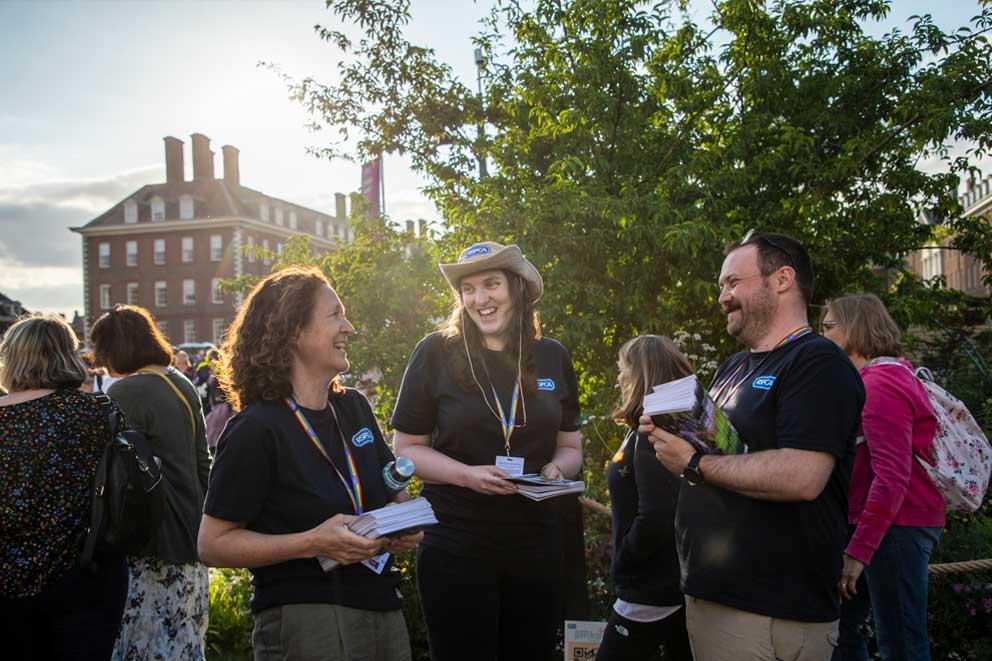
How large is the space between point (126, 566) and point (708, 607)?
263 centimetres

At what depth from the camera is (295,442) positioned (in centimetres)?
237

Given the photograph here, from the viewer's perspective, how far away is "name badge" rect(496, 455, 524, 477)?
3.02 metres

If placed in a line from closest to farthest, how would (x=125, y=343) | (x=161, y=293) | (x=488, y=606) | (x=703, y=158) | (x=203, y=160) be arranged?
(x=488, y=606), (x=125, y=343), (x=703, y=158), (x=203, y=160), (x=161, y=293)

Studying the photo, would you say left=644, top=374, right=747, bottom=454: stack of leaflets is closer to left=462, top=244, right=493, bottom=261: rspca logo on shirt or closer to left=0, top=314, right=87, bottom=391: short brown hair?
left=462, top=244, right=493, bottom=261: rspca logo on shirt

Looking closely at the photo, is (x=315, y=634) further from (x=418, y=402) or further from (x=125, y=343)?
(x=125, y=343)

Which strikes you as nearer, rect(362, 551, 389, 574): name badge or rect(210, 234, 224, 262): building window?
rect(362, 551, 389, 574): name badge

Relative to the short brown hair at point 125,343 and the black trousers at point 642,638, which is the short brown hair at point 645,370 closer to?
the black trousers at point 642,638

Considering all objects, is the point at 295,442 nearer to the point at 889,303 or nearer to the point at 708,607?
the point at 708,607

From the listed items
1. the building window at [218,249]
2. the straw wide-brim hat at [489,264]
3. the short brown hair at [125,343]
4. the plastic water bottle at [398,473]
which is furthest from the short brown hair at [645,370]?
the building window at [218,249]

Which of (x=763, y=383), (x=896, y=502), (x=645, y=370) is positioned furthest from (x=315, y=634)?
(x=896, y=502)

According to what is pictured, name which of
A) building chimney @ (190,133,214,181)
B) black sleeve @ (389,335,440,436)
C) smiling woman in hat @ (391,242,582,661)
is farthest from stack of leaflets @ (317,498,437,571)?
building chimney @ (190,133,214,181)

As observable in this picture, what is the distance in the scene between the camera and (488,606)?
9.78ft

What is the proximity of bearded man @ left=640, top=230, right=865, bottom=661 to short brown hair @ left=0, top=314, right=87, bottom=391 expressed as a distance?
2.57 m

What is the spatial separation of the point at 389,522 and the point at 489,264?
1.40 metres
